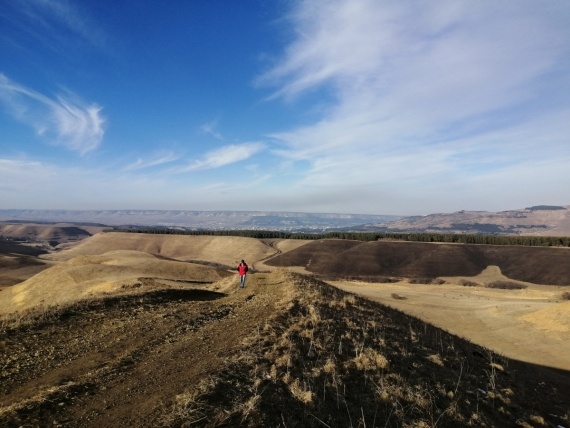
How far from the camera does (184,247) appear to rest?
144m

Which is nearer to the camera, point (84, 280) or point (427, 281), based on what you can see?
point (84, 280)

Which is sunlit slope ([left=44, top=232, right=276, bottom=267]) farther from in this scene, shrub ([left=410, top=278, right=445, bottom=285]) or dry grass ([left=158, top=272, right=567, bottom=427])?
dry grass ([left=158, top=272, right=567, bottom=427])

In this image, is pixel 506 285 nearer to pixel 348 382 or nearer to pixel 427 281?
pixel 427 281

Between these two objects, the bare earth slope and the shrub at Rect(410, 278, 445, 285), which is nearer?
the bare earth slope

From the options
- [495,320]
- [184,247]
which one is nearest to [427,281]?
[495,320]

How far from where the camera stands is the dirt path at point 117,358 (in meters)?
9.12

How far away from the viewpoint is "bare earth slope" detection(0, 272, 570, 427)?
9.47m

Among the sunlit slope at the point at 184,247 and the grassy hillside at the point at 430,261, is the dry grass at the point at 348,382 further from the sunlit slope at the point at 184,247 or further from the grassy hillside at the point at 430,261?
the sunlit slope at the point at 184,247

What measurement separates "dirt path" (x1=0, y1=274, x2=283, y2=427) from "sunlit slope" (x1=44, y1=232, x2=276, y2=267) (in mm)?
99468

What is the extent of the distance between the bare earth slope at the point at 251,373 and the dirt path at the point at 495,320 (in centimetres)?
993

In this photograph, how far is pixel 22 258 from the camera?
277 feet

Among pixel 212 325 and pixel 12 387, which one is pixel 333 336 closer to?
pixel 212 325

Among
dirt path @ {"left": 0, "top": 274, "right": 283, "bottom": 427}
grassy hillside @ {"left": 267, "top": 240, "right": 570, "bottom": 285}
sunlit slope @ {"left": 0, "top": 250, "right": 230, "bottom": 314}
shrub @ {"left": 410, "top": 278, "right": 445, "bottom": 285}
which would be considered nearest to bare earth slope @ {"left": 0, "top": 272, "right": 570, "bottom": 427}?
dirt path @ {"left": 0, "top": 274, "right": 283, "bottom": 427}

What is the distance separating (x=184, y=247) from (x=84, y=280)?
10134cm
